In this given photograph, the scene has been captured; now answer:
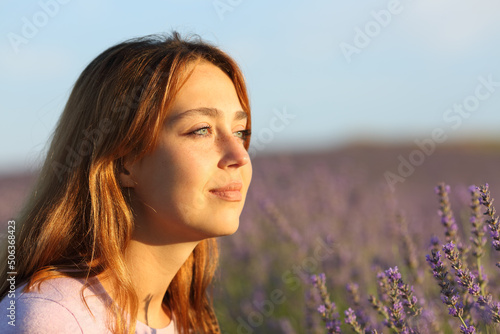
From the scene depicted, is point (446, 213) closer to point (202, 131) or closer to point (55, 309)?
point (202, 131)

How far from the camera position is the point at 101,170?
212cm

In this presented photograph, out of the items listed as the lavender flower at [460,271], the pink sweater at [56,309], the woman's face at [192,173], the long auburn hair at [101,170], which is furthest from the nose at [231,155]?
the lavender flower at [460,271]

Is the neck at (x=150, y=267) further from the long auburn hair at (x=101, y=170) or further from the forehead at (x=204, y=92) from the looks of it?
the forehead at (x=204, y=92)

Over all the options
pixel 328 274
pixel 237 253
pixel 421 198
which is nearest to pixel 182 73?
pixel 328 274

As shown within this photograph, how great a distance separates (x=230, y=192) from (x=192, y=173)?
0.16 metres

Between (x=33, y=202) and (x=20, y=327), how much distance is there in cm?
60

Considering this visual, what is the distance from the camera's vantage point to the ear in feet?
7.06

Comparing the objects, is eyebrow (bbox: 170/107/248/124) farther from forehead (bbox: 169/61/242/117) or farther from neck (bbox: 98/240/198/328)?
neck (bbox: 98/240/198/328)

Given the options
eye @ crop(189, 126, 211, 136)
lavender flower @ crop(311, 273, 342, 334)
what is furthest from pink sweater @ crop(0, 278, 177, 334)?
lavender flower @ crop(311, 273, 342, 334)

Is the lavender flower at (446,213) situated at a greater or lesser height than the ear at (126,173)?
greater

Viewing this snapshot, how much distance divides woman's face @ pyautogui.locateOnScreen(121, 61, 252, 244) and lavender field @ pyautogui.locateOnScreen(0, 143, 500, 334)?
0.50 m

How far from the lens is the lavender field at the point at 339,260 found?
2.15 meters

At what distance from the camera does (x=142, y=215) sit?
2207 millimetres

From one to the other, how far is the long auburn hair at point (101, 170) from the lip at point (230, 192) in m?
0.29
